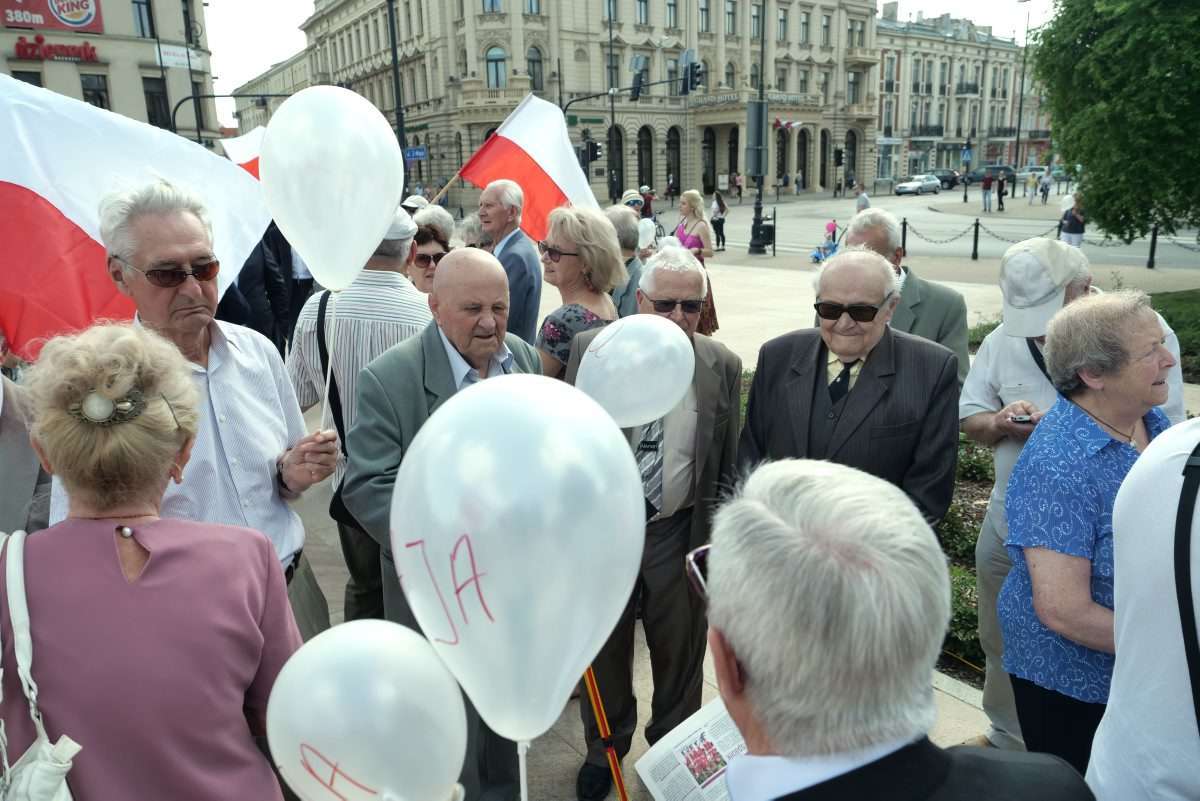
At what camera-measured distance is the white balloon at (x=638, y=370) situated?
225 cm

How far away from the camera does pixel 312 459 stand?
2.20 m

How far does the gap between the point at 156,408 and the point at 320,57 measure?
85.4 m

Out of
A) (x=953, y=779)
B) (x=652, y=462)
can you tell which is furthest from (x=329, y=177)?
(x=953, y=779)

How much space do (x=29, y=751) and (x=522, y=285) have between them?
3.58 m

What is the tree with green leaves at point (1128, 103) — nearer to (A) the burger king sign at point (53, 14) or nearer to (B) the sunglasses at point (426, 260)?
(B) the sunglasses at point (426, 260)

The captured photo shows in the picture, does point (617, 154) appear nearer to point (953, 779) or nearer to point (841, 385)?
point (841, 385)

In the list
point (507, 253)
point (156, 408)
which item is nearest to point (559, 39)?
point (507, 253)

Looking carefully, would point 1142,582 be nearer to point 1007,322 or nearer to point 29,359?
point 1007,322

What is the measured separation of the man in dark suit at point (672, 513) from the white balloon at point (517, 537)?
57.5 inches

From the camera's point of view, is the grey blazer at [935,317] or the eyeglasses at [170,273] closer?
the eyeglasses at [170,273]

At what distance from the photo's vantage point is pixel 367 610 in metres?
3.53

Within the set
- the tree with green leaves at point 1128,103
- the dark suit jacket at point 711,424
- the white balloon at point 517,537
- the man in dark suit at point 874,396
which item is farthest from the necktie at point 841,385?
the tree with green leaves at point 1128,103

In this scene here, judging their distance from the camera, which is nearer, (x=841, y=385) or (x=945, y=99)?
(x=841, y=385)

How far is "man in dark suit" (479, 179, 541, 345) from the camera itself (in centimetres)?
456
